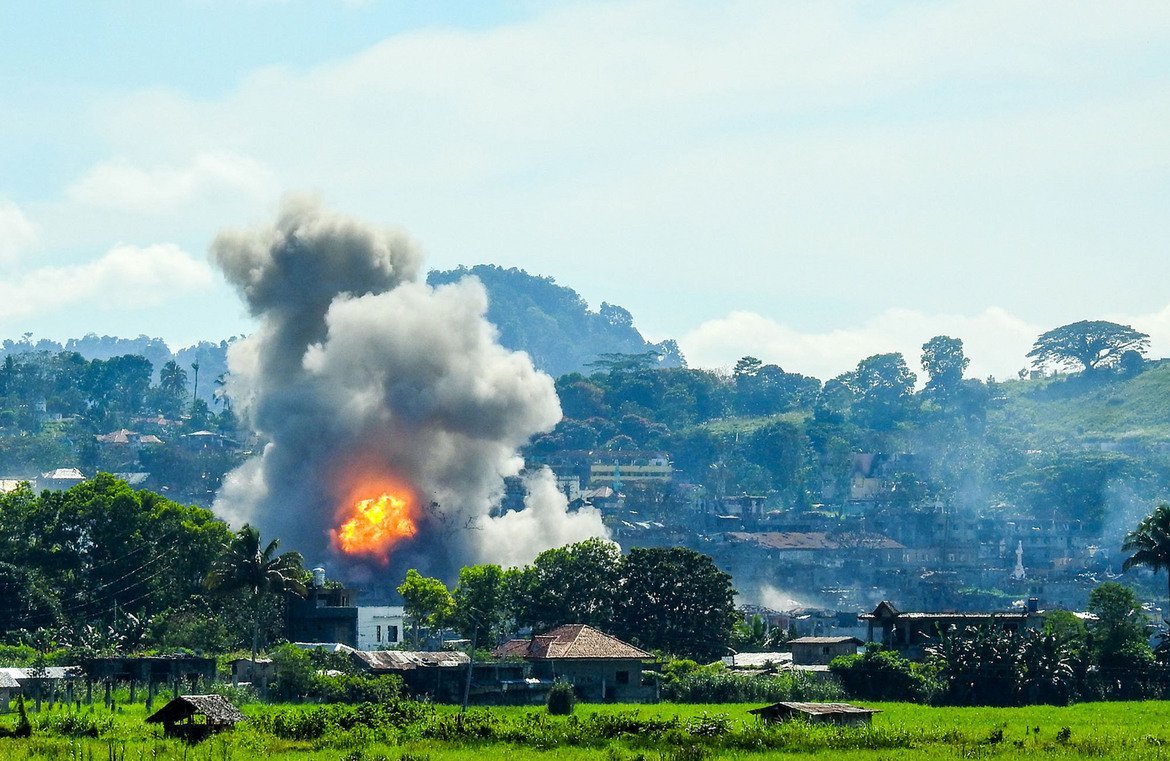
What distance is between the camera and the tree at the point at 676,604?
125 meters

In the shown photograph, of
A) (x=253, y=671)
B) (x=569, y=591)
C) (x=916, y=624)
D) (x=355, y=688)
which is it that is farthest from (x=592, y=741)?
(x=916, y=624)

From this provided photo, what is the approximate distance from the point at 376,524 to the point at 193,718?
84.5 metres

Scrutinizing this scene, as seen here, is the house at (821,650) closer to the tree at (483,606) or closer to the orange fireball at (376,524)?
the tree at (483,606)

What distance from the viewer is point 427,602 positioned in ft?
435

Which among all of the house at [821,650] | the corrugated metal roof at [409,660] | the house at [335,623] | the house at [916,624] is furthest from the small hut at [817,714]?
the house at [335,623]

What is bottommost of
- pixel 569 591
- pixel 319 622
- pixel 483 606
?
pixel 319 622

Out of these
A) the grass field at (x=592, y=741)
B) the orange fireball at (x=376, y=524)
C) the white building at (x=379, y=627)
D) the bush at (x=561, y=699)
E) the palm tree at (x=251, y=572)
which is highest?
the orange fireball at (x=376, y=524)

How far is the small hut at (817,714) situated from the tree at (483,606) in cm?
4776

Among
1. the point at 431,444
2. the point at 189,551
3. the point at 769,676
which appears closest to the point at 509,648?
the point at 769,676

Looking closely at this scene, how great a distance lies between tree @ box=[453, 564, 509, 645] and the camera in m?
129

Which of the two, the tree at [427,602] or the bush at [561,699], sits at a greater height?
the tree at [427,602]

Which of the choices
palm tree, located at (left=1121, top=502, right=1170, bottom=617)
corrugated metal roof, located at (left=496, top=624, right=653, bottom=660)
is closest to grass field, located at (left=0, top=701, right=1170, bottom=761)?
corrugated metal roof, located at (left=496, top=624, right=653, bottom=660)

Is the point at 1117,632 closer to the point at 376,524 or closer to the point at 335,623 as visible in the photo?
the point at 335,623

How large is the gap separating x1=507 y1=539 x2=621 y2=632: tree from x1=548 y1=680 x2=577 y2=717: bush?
A: 84.2ft
